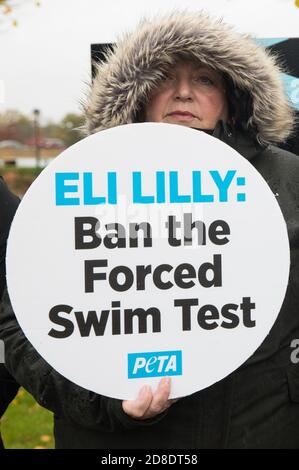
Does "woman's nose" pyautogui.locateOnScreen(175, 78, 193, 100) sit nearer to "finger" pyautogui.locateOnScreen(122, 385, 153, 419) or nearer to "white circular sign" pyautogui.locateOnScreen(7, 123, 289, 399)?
"white circular sign" pyautogui.locateOnScreen(7, 123, 289, 399)

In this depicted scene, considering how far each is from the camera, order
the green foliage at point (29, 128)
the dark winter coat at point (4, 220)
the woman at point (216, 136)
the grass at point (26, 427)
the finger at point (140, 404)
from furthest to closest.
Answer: the grass at point (26, 427) → the green foliage at point (29, 128) → the dark winter coat at point (4, 220) → the woman at point (216, 136) → the finger at point (140, 404)

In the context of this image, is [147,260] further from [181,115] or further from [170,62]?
[170,62]

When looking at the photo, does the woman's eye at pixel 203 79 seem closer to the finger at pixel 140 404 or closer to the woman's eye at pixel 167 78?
the woman's eye at pixel 167 78

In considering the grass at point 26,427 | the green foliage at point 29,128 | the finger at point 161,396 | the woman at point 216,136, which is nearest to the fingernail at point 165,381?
the finger at point 161,396

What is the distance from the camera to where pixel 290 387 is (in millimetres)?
1482

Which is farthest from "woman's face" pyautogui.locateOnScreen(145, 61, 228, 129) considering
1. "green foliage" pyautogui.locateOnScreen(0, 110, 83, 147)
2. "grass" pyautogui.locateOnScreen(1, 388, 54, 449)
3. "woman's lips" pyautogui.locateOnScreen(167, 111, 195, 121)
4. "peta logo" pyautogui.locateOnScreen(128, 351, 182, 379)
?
"grass" pyautogui.locateOnScreen(1, 388, 54, 449)

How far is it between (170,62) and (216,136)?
0.64 feet

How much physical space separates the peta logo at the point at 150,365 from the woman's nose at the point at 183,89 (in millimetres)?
559

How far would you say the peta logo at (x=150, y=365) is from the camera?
1.32 m

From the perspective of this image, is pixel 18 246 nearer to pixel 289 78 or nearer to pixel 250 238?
pixel 250 238

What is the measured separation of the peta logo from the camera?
1323mm

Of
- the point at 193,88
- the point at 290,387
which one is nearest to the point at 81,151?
the point at 193,88

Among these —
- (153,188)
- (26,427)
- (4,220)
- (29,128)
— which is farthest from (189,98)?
(26,427)

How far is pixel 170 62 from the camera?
1477 mm
